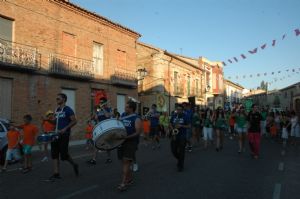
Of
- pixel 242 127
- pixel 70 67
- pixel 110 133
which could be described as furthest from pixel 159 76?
pixel 110 133

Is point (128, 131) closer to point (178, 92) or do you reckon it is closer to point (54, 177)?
point (54, 177)

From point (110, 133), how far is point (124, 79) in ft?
67.8

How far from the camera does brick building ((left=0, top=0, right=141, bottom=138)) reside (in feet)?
62.0

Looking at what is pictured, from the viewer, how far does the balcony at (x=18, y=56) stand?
18064 mm

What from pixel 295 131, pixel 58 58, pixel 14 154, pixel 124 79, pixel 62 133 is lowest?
pixel 14 154

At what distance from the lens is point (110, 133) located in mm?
7238

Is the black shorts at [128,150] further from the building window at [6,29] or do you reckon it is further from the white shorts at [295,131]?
the building window at [6,29]

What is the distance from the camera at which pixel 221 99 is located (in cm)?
5694

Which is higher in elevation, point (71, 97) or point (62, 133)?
point (71, 97)

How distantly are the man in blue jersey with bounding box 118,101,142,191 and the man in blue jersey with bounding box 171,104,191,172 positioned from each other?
7.56 ft

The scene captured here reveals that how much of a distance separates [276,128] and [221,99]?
117 feet

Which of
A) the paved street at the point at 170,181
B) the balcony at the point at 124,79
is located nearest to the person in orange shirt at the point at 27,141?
the paved street at the point at 170,181

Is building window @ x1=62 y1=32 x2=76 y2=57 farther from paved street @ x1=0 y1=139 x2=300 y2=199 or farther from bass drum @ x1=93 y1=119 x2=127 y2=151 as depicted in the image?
bass drum @ x1=93 y1=119 x2=127 y2=151

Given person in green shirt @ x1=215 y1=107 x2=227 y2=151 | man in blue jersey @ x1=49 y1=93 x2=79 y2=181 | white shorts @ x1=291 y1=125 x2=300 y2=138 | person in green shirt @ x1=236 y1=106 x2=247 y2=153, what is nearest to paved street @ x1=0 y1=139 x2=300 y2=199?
man in blue jersey @ x1=49 y1=93 x2=79 y2=181
